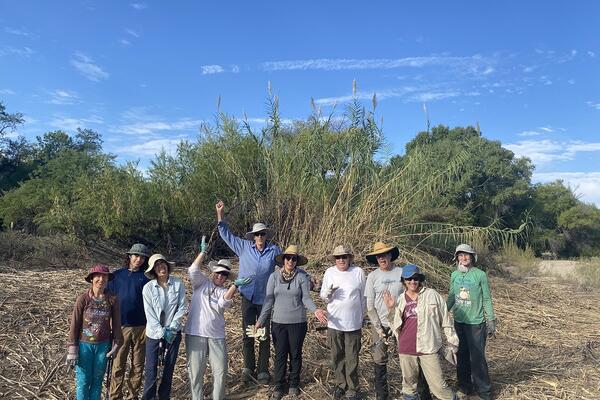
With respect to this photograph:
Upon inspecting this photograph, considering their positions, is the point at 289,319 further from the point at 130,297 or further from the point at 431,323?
the point at 130,297

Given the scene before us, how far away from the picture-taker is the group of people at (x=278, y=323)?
439 centimetres

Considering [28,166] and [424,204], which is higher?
[28,166]

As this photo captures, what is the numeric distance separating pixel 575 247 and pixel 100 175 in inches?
918

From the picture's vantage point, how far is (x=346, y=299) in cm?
497

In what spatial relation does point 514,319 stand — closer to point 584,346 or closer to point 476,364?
point 584,346

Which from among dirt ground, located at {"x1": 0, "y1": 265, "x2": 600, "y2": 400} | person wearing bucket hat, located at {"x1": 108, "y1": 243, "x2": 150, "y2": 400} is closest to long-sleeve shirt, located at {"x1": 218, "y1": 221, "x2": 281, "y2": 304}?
dirt ground, located at {"x1": 0, "y1": 265, "x2": 600, "y2": 400}

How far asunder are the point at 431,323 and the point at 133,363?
2.81 metres

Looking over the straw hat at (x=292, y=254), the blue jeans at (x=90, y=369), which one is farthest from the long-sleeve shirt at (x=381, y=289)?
the blue jeans at (x=90, y=369)

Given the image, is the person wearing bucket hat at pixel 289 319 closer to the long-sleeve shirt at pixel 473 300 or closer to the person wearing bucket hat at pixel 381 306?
the person wearing bucket hat at pixel 381 306

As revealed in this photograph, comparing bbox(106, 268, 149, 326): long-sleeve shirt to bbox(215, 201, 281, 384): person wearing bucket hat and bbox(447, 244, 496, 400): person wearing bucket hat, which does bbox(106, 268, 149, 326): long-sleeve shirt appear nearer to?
bbox(215, 201, 281, 384): person wearing bucket hat

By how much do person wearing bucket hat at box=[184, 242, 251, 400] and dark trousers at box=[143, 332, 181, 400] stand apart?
0.17 metres

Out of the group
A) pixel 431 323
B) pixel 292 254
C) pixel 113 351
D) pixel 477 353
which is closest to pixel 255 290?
pixel 292 254

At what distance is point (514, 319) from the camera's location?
8531mm

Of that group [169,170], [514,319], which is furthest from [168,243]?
[514,319]
